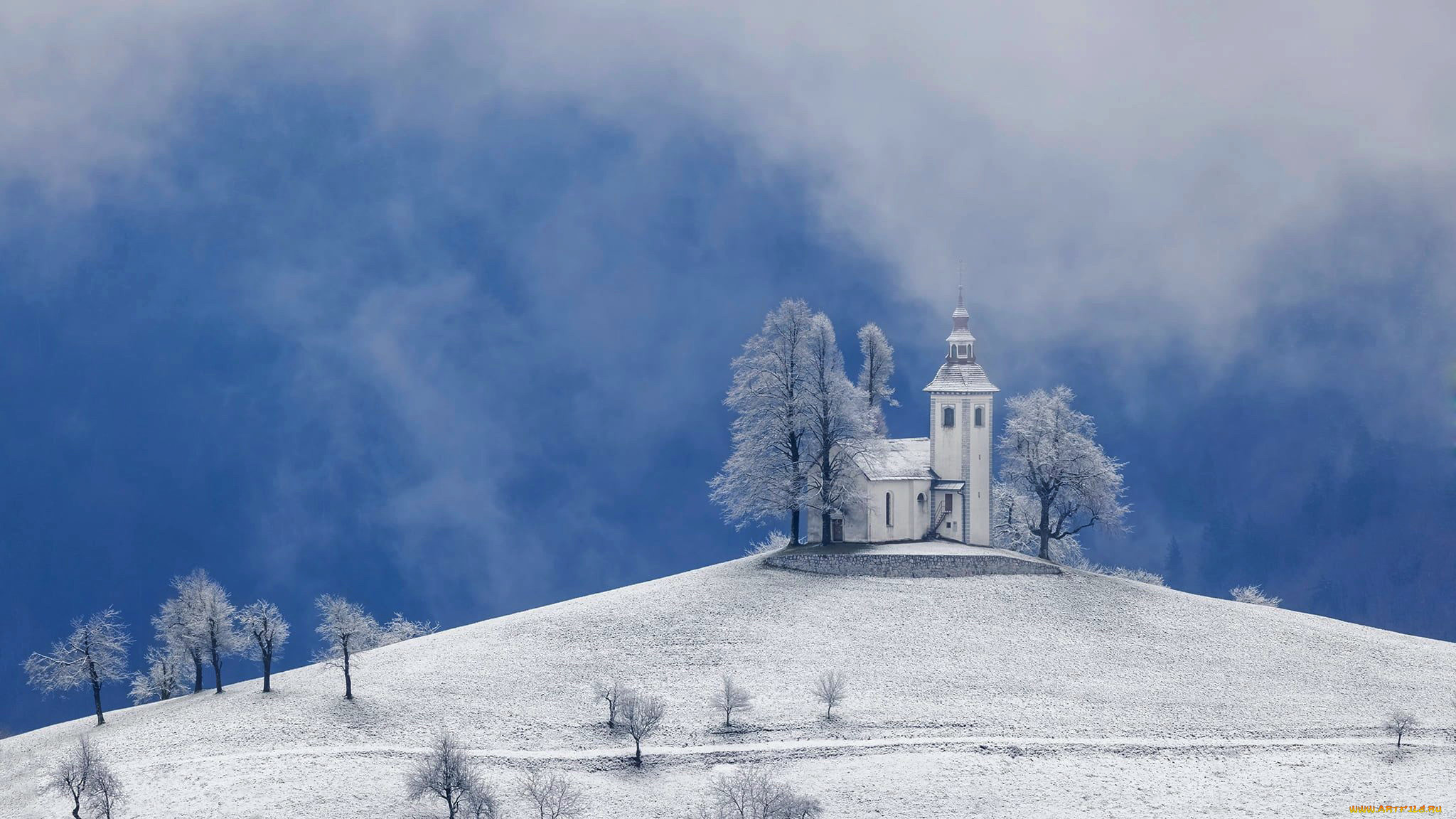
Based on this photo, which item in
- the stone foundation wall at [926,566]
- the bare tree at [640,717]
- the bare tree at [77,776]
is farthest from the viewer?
the stone foundation wall at [926,566]

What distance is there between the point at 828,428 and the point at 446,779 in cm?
3496

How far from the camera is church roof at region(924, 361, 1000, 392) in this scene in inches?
3295

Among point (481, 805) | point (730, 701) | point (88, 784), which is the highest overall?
point (730, 701)

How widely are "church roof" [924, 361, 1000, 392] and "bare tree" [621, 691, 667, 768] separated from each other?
106 feet

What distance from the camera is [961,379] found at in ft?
276

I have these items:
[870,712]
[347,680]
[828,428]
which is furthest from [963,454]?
[347,680]

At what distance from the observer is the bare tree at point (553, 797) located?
5072cm

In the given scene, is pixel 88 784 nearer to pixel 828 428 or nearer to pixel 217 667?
pixel 217 667

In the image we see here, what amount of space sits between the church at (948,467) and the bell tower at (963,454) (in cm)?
4

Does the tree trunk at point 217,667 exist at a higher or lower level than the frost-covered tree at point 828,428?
lower

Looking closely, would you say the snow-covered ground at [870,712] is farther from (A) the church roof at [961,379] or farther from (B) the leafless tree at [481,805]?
(A) the church roof at [961,379]

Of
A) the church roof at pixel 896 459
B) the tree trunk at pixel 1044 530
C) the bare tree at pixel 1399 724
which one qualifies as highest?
the church roof at pixel 896 459

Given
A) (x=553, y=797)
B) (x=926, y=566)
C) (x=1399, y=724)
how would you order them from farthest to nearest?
(x=926, y=566) < (x=1399, y=724) < (x=553, y=797)

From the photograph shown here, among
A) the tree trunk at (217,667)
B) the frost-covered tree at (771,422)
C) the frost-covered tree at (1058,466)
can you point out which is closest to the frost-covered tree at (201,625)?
the tree trunk at (217,667)
